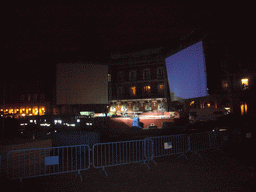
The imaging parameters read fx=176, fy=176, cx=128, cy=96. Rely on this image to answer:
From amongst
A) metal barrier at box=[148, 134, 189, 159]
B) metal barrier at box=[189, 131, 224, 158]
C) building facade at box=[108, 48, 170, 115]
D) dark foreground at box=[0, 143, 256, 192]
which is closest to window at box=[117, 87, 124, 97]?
building facade at box=[108, 48, 170, 115]

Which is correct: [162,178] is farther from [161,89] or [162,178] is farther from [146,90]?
[146,90]

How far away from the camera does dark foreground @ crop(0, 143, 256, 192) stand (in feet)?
13.6

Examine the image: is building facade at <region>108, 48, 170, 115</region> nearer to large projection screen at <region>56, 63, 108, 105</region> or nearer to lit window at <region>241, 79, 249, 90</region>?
large projection screen at <region>56, 63, 108, 105</region>

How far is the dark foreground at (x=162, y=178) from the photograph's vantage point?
13.6 ft

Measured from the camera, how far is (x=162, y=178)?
4754 mm

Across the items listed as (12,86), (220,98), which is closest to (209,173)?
(220,98)

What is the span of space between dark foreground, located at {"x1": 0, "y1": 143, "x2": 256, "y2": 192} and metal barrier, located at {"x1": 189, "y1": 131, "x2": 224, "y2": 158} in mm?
1075

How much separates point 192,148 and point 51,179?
17.7 ft

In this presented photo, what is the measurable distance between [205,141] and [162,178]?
3855 millimetres

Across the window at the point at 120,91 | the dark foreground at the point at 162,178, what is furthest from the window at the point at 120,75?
the dark foreground at the point at 162,178

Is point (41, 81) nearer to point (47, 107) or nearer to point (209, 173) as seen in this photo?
point (47, 107)

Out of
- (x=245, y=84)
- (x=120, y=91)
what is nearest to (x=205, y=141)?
(x=245, y=84)

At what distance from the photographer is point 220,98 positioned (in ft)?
85.5

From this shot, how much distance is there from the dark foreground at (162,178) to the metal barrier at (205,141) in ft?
3.53
